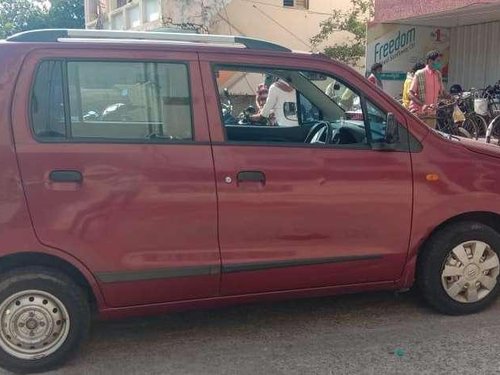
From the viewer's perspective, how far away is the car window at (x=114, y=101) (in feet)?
11.0

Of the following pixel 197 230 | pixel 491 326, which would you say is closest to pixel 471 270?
pixel 491 326

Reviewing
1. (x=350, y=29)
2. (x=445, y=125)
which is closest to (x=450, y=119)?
(x=445, y=125)

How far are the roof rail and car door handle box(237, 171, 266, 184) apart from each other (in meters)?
0.82

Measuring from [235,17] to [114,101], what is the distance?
57.3ft

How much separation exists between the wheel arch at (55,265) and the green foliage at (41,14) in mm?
29637

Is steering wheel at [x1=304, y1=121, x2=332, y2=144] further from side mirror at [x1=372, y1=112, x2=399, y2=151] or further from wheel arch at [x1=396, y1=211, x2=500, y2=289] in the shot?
wheel arch at [x1=396, y1=211, x2=500, y2=289]

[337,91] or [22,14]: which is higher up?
[22,14]

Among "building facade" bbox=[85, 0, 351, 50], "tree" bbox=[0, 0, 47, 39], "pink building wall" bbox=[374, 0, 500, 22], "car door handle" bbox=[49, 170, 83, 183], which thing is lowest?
"car door handle" bbox=[49, 170, 83, 183]

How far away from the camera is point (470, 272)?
4078mm

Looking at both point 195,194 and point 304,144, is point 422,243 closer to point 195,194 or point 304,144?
point 304,144

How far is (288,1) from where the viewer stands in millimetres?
21562

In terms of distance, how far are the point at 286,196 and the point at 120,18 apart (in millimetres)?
20318

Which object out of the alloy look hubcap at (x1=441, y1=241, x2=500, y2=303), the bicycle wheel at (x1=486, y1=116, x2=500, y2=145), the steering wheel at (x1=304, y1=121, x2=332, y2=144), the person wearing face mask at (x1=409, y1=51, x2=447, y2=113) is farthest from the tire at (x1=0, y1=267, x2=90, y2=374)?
the bicycle wheel at (x1=486, y1=116, x2=500, y2=145)

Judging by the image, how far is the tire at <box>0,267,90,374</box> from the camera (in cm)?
332
